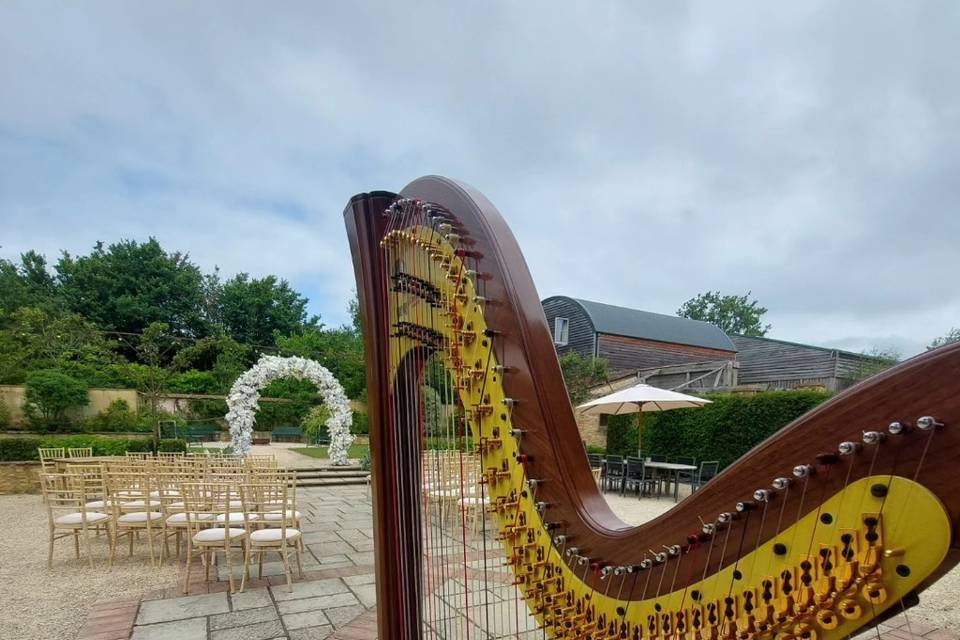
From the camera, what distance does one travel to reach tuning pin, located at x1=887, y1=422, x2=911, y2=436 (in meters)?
0.51

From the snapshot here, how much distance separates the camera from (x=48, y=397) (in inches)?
527

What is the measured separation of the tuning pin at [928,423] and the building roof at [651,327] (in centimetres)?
1756

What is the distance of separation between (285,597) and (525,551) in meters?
3.24

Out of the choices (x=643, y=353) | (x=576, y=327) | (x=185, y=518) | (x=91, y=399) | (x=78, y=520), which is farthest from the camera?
(x=643, y=353)

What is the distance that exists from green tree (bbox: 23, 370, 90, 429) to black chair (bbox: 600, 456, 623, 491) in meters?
13.1

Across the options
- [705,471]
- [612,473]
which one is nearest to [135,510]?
[612,473]

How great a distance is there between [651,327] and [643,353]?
56.4 inches

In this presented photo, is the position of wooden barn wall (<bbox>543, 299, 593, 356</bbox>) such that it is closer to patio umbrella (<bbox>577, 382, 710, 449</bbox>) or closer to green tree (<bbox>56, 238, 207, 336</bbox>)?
patio umbrella (<bbox>577, 382, 710, 449</bbox>)

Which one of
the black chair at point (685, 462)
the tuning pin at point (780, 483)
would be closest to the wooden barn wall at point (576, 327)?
the black chair at point (685, 462)

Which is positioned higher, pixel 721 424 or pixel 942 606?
pixel 721 424

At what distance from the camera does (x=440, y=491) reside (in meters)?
1.84

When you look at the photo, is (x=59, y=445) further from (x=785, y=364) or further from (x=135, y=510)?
(x=785, y=364)

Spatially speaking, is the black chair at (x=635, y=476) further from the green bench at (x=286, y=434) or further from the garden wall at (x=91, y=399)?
the garden wall at (x=91, y=399)

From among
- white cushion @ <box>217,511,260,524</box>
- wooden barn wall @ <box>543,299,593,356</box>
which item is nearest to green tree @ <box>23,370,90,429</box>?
white cushion @ <box>217,511,260,524</box>
